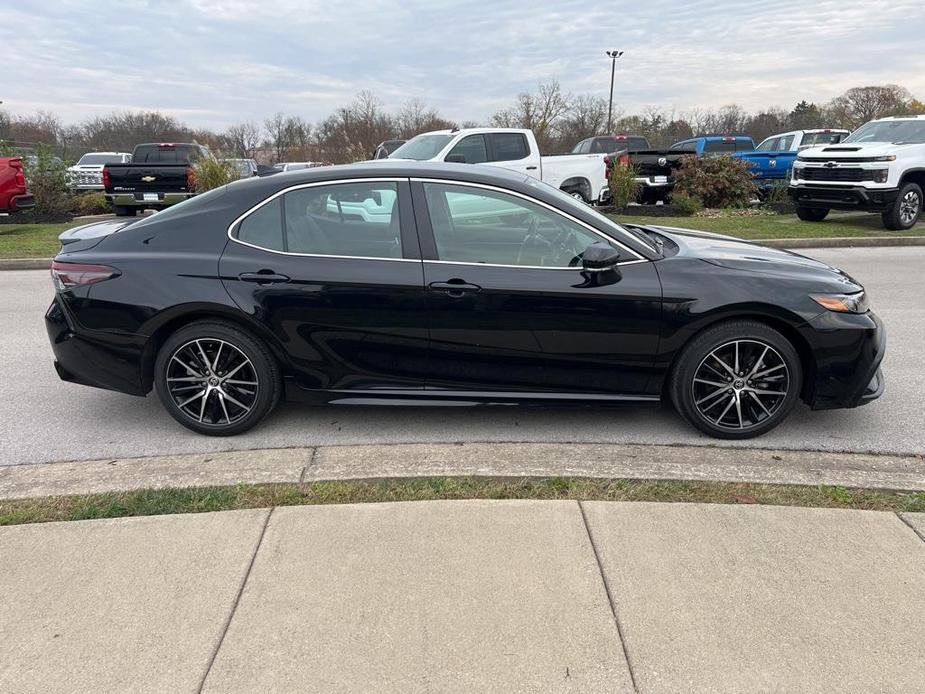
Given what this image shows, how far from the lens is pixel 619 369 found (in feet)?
12.6

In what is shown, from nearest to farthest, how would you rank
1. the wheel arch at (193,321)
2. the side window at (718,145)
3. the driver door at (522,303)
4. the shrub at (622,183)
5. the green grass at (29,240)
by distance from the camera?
the driver door at (522,303), the wheel arch at (193,321), the green grass at (29,240), the shrub at (622,183), the side window at (718,145)

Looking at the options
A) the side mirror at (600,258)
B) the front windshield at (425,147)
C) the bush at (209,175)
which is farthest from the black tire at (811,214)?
the side mirror at (600,258)

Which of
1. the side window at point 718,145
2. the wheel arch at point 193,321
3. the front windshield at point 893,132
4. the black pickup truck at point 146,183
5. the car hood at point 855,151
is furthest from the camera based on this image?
the side window at point 718,145

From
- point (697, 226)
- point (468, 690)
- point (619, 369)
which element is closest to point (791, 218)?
point (697, 226)

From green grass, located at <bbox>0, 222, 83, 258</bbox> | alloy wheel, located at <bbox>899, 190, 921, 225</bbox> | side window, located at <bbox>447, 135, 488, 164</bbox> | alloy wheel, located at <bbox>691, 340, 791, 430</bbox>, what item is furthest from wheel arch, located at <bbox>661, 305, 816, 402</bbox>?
alloy wheel, located at <bbox>899, 190, 921, 225</bbox>

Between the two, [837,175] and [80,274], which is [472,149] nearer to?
[837,175]

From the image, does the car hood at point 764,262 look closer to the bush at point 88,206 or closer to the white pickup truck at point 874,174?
the white pickup truck at point 874,174

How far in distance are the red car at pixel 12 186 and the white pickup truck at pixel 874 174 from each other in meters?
15.2

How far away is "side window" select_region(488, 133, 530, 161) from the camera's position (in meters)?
12.8

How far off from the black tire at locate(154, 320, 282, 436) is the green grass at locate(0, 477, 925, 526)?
2.35ft

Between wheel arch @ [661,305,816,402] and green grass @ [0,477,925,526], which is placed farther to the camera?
wheel arch @ [661,305,816,402]

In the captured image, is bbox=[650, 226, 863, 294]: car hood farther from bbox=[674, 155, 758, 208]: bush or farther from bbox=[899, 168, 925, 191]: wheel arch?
bbox=[674, 155, 758, 208]: bush

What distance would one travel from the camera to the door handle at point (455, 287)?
374 cm

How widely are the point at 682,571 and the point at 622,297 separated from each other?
1549 mm
